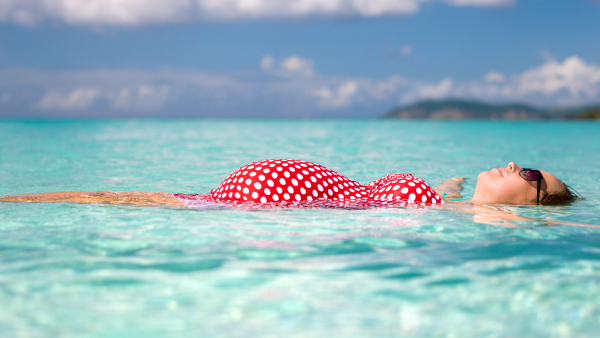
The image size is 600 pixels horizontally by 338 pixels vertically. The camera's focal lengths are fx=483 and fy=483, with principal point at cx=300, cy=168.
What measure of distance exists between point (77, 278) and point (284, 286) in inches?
61.4

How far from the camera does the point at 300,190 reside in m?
6.15

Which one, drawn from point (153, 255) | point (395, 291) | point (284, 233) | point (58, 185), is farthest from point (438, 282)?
point (58, 185)

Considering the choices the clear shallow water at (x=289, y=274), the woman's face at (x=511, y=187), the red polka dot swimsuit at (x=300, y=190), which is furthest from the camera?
the woman's face at (x=511, y=187)

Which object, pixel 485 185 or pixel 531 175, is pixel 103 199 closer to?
pixel 485 185

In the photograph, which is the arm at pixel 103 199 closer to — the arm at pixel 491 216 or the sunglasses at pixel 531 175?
the arm at pixel 491 216

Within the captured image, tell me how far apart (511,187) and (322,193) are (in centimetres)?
244

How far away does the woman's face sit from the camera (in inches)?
245

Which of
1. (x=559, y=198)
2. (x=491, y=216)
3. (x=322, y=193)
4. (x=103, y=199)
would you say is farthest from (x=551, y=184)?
(x=103, y=199)

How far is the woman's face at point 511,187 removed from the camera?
622cm

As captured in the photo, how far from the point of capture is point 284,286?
11.6 ft

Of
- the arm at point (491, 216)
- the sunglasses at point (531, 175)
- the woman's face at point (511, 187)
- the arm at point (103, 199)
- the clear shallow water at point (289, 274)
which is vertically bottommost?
the clear shallow water at point (289, 274)

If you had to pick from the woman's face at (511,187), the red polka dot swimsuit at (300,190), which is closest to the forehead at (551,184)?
the woman's face at (511,187)

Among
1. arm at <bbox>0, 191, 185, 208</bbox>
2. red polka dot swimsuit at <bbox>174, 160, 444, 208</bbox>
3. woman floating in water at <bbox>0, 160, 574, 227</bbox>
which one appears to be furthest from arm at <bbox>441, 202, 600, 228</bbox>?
arm at <bbox>0, 191, 185, 208</bbox>

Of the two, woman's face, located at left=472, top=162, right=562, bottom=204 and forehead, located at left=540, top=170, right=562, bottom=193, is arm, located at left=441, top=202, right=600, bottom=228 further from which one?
forehead, located at left=540, top=170, right=562, bottom=193
